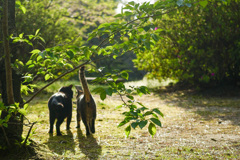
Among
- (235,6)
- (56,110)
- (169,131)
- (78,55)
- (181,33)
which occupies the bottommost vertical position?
(169,131)

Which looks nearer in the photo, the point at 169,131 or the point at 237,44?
the point at 169,131

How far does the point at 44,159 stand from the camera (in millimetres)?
3375

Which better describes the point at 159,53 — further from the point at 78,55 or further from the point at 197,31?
the point at 78,55

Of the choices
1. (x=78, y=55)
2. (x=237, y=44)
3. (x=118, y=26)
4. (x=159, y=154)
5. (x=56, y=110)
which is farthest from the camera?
(x=237, y=44)

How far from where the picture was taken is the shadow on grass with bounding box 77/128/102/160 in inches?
146

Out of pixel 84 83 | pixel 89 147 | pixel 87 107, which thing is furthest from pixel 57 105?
pixel 89 147

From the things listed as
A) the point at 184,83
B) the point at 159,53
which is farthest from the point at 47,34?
the point at 184,83

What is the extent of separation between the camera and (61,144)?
4.16 metres

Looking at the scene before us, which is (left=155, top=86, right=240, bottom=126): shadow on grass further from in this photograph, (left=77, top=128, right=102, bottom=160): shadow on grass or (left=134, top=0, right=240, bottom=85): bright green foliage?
(left=77, top=128, right=102, bottom=160): shadow on grass

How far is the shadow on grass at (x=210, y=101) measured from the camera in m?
6.87

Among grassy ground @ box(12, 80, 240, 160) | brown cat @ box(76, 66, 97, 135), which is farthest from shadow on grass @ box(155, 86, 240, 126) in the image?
brown cat @ box(76, 66, 97, 135)

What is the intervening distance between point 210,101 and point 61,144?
673cm

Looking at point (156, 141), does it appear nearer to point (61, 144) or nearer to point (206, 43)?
point (61, 144)

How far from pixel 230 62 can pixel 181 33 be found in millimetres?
2259
